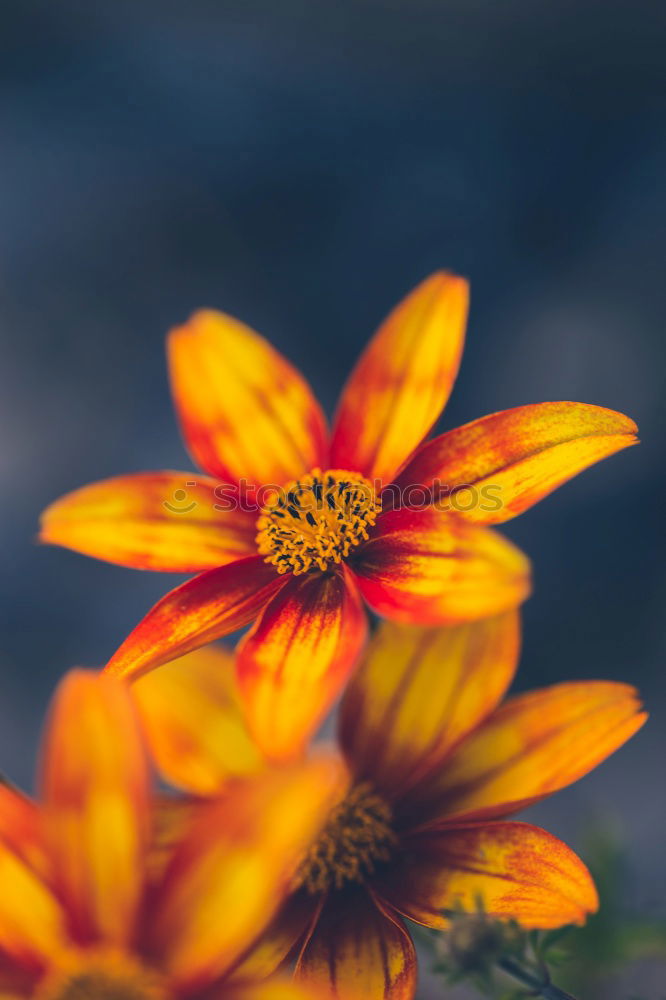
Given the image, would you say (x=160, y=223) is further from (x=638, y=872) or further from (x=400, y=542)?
(x=638, y=872)

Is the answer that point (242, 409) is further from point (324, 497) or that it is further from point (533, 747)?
point (533, 747)

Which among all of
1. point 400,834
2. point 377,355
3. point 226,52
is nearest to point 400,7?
point 226,52

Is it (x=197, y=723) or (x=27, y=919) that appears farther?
(x=197, y=723)

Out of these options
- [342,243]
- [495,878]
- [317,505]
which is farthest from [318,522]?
[342,243]

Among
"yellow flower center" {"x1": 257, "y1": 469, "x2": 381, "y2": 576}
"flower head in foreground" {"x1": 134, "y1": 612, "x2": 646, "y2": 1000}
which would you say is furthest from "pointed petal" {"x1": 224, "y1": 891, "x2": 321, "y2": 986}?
"yellow flower center" {"x1": 257, "y1": 469, "x2": 381, "y2": 576}

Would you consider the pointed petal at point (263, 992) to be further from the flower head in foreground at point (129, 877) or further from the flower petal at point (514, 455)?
the flower petal at point (514, 455)

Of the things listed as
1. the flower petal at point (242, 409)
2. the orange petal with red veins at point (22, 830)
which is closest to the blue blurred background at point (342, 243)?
the flower petal at point (242, 409)
